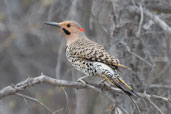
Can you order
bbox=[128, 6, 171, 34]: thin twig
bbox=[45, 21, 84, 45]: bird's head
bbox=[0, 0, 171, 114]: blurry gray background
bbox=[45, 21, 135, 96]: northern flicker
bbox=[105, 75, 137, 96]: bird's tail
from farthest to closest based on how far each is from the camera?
bbox=[45, 21, 84, 45]: bird's head
bbox=[0, 0, 171, 114]: blurry gray background
bbox=[128, 6, 171, 34]: thin twig
bbox=[45, 21, 135, 96]: northern flicker
bbox=[105, 75, 137, 96]: bird's tail

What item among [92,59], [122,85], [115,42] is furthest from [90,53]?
[122,85]

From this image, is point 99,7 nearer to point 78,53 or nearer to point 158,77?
point 78,53

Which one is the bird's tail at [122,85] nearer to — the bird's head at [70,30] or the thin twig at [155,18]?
the thin twig at [155,18]

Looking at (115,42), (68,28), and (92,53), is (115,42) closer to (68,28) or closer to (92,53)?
(92,53)

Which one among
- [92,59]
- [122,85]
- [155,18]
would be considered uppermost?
[155,18]

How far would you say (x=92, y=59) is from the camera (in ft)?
15.3

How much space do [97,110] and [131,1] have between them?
2862 millimetres

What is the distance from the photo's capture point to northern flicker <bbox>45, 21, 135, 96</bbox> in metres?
Answer: 4.14

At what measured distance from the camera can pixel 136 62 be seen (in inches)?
206

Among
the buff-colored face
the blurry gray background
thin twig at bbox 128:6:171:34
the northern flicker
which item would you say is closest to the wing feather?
the northern flicker

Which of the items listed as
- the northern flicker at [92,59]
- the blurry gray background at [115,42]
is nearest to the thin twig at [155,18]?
the blurry gray background at [115,42]

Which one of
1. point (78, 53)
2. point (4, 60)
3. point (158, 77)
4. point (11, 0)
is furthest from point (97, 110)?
point (11, 0)

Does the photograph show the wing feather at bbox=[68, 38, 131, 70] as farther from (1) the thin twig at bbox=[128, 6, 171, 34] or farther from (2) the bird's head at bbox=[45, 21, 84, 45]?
(1) the thin twig at bbox=[128, 6, 171, 34]

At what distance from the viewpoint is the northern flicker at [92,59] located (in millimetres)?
4145
